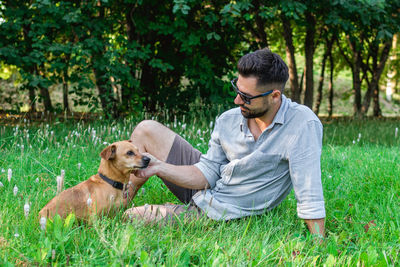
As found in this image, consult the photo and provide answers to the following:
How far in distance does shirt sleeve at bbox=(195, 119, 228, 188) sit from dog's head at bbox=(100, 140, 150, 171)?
493 mm

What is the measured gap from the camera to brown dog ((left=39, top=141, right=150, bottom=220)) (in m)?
3.28

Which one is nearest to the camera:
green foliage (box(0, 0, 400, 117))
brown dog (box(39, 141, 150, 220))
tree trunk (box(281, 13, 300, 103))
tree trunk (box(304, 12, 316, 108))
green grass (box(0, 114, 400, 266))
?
green grass (box(0, 114, 400, 266))

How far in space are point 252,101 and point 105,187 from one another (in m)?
→ 1.45

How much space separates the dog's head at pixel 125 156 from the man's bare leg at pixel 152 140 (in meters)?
0.27

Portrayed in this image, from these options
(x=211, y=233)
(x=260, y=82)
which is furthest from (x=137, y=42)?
(x=211, y=233)

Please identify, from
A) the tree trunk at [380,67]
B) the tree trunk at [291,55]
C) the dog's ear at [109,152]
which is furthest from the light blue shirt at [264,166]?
the tree trunk at [380,67]

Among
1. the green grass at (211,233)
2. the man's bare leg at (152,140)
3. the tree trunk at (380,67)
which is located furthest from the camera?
the tree trunk at (380,67)

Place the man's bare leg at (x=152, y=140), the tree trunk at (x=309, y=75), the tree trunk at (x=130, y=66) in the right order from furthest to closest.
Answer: the tree trunk at (x=309, y=75), the tree trunk at (x=130, y=66), the man's bare leg at (x=152, y=140)

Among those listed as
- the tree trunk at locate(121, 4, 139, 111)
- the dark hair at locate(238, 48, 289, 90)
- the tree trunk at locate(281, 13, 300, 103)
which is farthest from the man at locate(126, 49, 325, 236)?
the tree trunk at locate(281, 13, 300, 103)

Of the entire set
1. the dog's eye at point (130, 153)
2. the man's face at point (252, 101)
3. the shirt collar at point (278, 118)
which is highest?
the man's face at point (252, 101)

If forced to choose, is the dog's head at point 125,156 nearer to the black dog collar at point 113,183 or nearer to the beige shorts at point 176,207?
the black dog collar at point 113,183

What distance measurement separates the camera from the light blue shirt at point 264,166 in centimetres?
304

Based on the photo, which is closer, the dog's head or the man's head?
the man's head

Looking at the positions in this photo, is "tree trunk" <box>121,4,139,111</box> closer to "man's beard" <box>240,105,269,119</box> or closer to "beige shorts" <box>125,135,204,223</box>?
"beige shorts" <box>125,135,204,223</box>
